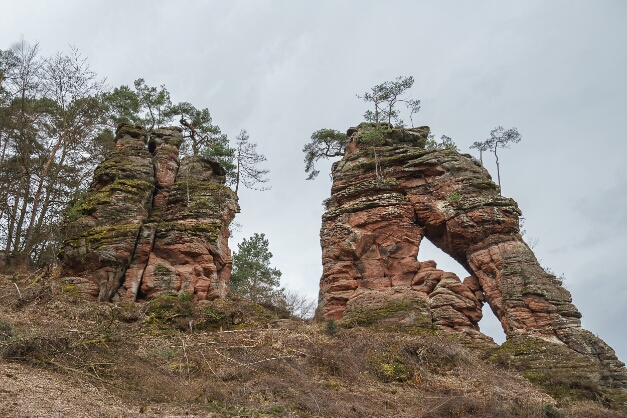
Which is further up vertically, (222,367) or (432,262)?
(432,262)

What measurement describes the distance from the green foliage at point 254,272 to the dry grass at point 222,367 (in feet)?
39.3

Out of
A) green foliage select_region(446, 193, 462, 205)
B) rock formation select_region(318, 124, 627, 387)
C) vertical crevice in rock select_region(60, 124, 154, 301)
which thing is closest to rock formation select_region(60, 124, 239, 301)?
vertical crevice in rock select_region(60, 124, 154, 301)

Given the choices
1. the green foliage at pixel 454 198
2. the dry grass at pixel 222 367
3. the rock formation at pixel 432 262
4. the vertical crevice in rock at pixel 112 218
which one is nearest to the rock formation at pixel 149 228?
the vertical crevice in rock at pixel 112 218

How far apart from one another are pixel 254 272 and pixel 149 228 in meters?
12.1

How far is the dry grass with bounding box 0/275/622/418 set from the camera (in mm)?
11062

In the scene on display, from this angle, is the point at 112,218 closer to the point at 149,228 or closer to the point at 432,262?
the point at 149,228

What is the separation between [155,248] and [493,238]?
47.9 ft

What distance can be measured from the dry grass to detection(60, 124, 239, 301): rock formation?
6.07 feet

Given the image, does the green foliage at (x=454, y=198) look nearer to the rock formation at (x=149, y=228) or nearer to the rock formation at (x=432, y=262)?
the rock formation at (x=432, y=262)

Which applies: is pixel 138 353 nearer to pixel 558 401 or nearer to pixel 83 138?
pixel 558 401

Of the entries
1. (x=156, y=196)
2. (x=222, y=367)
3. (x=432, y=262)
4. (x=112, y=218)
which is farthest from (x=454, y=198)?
(x=112, y=218)

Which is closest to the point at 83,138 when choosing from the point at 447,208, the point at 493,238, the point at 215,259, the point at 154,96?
the point at 154,96

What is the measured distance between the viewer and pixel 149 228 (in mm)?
23453

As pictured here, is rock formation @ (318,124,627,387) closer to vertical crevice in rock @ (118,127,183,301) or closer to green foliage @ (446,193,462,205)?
green foliage @ (446,193,462,205)
